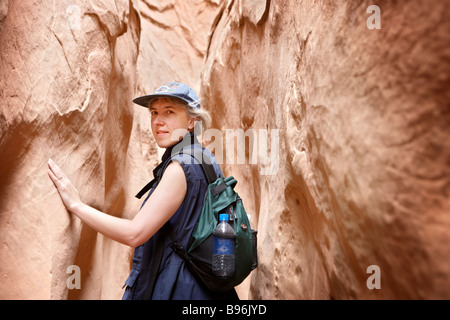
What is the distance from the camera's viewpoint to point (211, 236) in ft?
6.88

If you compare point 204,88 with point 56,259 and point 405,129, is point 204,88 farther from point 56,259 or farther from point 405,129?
point 405,129

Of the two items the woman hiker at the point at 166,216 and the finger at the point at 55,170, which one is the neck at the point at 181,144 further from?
the finger at the point at 55,170

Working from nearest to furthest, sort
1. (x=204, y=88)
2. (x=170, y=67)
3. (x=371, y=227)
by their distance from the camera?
(x=371, y=227) < (x=204, y=88) < (x=170, y=67)

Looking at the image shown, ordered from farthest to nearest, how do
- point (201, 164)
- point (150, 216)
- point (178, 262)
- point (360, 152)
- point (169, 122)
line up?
point (169, 122) → point (201, 164) → point (178, 262) → point (150, 216) → point (360, 152)

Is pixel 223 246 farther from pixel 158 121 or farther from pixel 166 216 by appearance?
pixel 158 121

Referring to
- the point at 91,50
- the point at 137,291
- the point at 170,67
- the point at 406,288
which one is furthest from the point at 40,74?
the point at 170,67

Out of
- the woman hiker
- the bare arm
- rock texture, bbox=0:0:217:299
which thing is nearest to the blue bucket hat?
the woman hiker

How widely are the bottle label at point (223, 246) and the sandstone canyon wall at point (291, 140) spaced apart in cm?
45

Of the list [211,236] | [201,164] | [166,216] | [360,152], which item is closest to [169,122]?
[201,164]

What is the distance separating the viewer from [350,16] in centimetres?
176

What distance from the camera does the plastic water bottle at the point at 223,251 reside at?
80.5 inches

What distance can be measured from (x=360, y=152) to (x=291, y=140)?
37.6 inches

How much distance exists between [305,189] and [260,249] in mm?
1117
